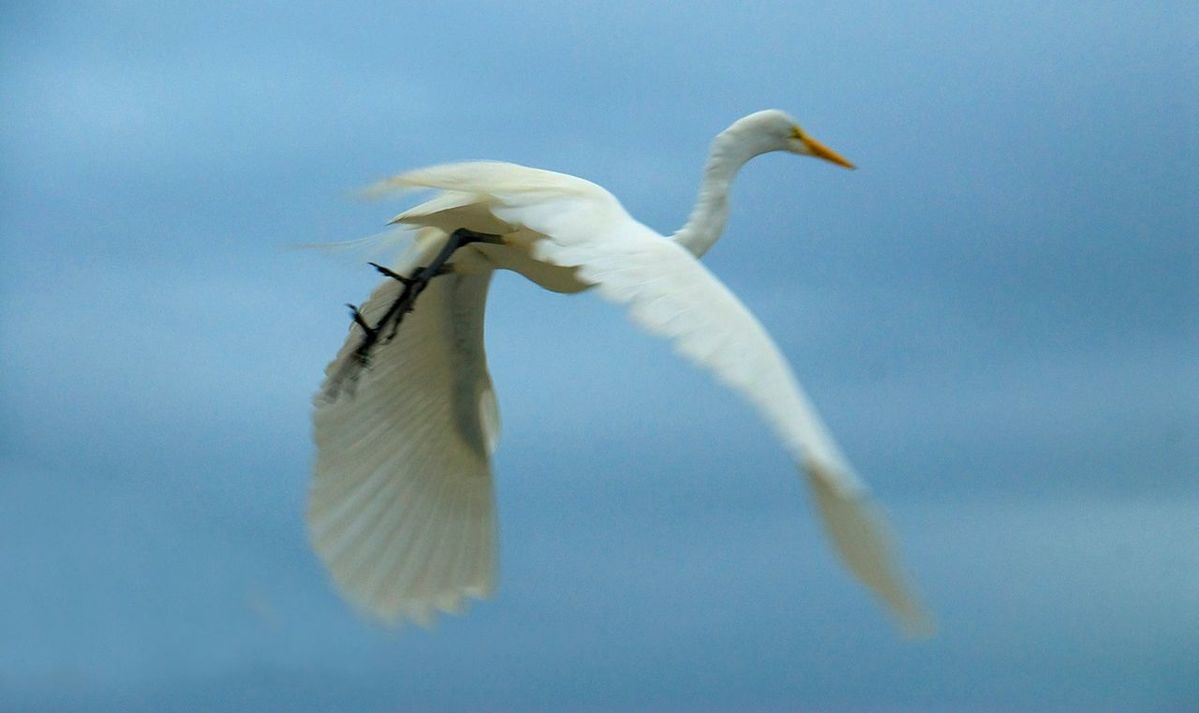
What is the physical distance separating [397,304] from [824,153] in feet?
6.25

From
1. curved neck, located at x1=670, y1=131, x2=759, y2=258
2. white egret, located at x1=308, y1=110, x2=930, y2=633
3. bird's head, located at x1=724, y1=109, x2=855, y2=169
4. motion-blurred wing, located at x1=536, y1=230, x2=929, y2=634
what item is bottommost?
motion-blurred wing, located at x1=536, y1=230, x2=929, y2=634

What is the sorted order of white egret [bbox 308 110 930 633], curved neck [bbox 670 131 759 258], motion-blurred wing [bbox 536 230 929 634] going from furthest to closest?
curved neck [bbox 670 131 759 258], white egret [bbox 308 110 930 633], motion-blurred wing [bbox 536 230 929 634]

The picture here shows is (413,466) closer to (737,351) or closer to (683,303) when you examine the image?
(683,303)

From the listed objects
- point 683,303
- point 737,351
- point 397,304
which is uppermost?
point 397,304

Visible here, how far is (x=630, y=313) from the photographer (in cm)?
362

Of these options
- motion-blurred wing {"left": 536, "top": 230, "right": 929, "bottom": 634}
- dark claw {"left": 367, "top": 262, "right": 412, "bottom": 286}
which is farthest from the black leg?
motion-blurred wing {"left": 536, "top": 230, "right": 929, "bottom": 634}

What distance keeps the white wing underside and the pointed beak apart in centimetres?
133

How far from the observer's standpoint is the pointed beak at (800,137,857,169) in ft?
19.2

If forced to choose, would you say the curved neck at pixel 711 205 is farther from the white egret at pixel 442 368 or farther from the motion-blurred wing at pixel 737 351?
the motion-blurred wing at pixel 737 351

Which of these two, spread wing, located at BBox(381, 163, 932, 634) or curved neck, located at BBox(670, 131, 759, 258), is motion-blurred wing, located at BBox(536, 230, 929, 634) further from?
curved neck, located at BBox(670, 131, 759, 258)

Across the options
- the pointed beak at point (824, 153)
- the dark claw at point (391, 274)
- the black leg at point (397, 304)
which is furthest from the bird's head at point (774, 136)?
the dark claw at point (391, 274)

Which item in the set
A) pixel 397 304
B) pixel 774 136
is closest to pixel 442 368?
pixel 397 304

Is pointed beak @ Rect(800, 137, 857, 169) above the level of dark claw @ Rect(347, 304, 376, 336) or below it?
above

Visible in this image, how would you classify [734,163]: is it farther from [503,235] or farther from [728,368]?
[728,368]
